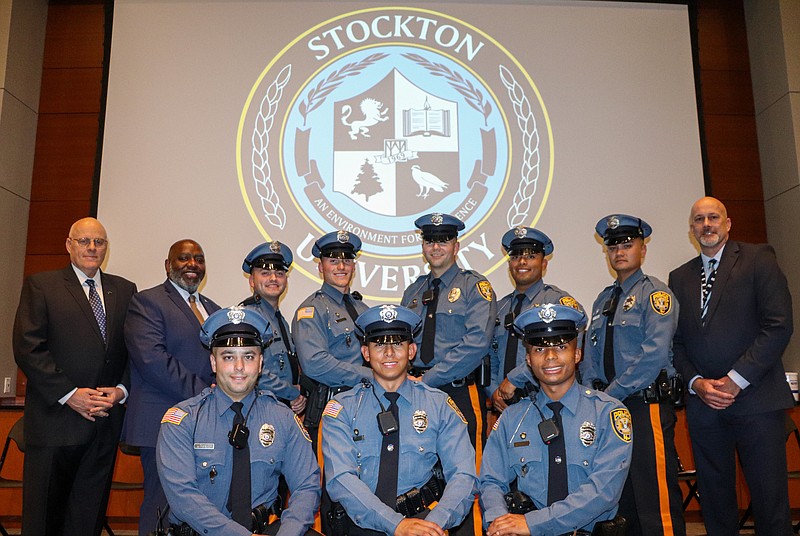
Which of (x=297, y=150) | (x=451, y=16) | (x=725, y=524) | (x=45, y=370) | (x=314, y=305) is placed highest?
(x=451, y=16)

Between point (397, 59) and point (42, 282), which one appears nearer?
point (42, 282)

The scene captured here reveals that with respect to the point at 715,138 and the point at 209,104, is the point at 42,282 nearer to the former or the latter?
the point at 209,104

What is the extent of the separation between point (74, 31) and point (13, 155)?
1330 mm

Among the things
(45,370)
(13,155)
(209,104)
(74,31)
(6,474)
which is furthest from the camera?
(74,31)

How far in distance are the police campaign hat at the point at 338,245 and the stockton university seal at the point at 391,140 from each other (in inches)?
42.4

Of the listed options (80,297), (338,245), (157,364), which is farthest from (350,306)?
(80,297)

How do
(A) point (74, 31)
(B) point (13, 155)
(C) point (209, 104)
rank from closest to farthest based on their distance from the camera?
1. (C) point (209, 104)
2. (B) point (13, 155)
3. (A) point (74, 31)

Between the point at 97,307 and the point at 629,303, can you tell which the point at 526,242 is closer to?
the point at 629,303

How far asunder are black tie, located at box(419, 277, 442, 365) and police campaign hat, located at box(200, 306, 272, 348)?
1119 millimetres

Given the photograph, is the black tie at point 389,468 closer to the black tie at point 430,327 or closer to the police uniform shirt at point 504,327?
the black tie at point 430,327

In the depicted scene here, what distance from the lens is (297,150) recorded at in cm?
536

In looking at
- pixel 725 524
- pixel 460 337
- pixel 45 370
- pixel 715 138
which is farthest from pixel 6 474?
pixel 715 138

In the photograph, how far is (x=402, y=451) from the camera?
2994mm

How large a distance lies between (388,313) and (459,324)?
872mm
